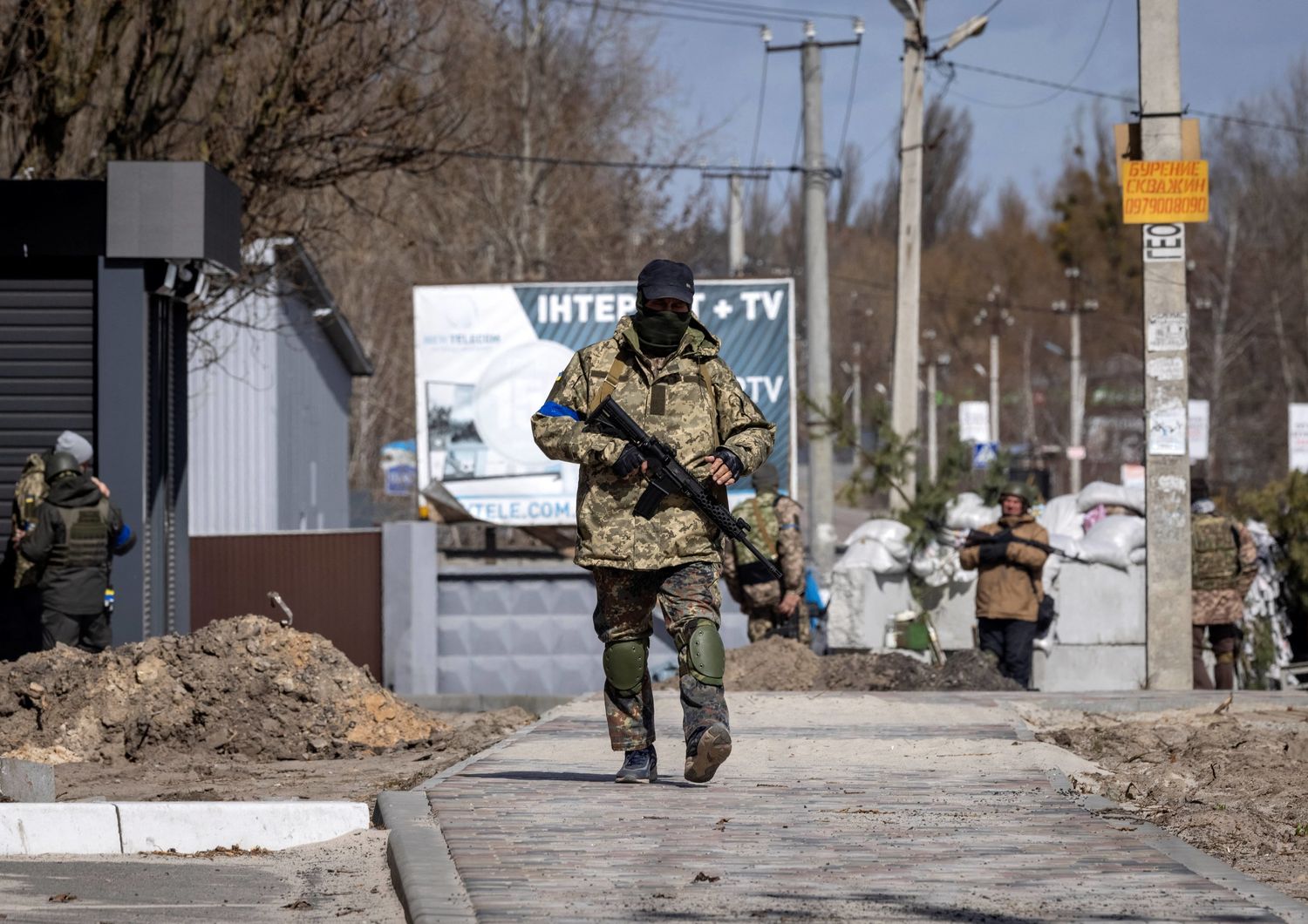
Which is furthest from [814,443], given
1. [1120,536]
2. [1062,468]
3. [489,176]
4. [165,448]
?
[1062,468]

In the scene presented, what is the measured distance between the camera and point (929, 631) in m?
15.2

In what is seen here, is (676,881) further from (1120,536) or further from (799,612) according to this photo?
(1120,536)

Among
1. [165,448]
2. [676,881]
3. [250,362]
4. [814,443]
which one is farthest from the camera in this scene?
[250,362]

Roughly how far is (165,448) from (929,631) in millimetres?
5989

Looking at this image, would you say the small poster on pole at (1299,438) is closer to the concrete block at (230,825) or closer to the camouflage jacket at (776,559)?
the camouflage jacket at (776,559)

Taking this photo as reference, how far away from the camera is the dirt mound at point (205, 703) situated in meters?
9.69

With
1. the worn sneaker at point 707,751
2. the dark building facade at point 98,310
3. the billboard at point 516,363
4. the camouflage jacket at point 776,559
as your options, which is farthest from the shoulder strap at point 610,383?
the billboard at point 516,363

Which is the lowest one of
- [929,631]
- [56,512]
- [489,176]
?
[929,631]

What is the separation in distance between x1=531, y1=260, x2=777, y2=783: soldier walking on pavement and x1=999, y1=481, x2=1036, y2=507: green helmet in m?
6.66

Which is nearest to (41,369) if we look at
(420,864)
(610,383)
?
(610,383)

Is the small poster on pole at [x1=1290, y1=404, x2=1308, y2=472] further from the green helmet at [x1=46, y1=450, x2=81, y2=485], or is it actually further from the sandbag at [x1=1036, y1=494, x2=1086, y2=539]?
the green helmet at [x1=46, y1=450, x2=81, y2=485]

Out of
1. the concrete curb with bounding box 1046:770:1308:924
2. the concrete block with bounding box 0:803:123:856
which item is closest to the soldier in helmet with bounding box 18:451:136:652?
the concrete block with bounding box 0:803:123:856

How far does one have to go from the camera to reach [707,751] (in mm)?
6660

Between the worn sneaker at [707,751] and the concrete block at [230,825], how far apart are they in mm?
1180
